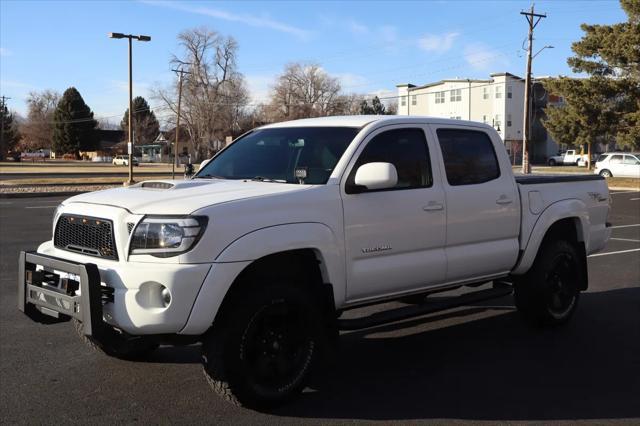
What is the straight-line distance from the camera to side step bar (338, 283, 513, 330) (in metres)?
4.64

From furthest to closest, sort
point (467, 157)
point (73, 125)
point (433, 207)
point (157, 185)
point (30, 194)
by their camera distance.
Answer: point (73, 125), point (30, 194), point (467, 157), point (433, 207), point (157, 185)

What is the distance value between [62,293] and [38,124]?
431ft

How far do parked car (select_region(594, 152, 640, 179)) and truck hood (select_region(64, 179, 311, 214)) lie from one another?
39993mm

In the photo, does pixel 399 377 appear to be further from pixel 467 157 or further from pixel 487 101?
pixel 487 101

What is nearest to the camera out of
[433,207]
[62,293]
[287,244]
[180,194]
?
[62,293]

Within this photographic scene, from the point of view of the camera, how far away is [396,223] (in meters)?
4.81

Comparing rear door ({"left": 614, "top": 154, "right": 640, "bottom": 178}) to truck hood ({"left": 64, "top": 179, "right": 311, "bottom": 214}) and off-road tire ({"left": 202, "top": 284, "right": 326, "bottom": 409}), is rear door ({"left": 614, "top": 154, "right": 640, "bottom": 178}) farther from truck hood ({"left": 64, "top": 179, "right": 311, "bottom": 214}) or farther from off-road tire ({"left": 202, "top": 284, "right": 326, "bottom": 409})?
off-road tire ({"left": 202, "top": 284, "right": 326, "bottom": 409})

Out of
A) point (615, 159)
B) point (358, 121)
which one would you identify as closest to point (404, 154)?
point (358, 121)

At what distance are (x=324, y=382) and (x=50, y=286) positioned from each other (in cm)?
204

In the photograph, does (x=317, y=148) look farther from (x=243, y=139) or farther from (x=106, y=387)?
(x=106, y=387)

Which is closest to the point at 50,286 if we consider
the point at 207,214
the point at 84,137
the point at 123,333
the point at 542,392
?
the point at 123,333

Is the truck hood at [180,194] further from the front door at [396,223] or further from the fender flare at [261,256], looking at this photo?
the front door at [396,223]

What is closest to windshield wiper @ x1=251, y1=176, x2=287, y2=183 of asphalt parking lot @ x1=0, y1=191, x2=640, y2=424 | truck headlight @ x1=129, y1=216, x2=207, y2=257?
truck headlight @ x1=129, y1=216, x2=207, y2=257

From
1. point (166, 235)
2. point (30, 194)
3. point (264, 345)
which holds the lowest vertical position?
point (264, 345)
